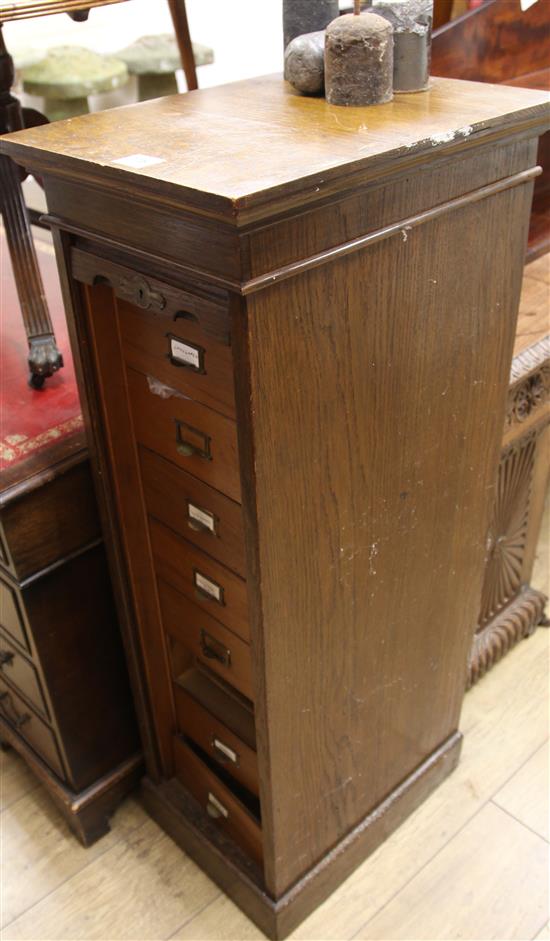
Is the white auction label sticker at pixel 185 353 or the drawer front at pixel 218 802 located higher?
the white auction label sticker at pixel 185 353

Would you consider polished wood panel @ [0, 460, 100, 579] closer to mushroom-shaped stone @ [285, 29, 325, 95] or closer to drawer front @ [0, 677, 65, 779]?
drawer front @ [0, 677, 65, 779]

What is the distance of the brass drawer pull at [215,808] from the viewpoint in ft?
4.22

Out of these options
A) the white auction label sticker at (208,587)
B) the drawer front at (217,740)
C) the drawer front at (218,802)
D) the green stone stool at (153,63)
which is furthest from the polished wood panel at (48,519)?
the green stone stool at (153,63)

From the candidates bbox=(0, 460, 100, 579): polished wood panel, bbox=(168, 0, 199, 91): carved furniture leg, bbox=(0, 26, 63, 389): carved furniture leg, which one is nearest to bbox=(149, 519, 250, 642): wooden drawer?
bbox=(0, 460, 100, 579): polished wood panel

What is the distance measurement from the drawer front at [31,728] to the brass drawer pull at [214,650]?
1.23ft

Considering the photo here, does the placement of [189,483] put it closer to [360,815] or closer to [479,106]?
[479,106]

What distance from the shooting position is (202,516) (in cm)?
100

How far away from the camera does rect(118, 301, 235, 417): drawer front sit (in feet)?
2.80

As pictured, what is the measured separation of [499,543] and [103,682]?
76cm

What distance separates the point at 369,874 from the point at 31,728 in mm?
628

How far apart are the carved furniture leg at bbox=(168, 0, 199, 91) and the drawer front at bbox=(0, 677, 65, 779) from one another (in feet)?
4.14

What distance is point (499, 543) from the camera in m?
1.54

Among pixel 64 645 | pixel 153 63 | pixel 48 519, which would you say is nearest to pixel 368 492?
pixel 48 519

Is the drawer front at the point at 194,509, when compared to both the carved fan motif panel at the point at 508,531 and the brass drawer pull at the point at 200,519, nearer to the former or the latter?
the brass drawer pull at the point at 200,519
